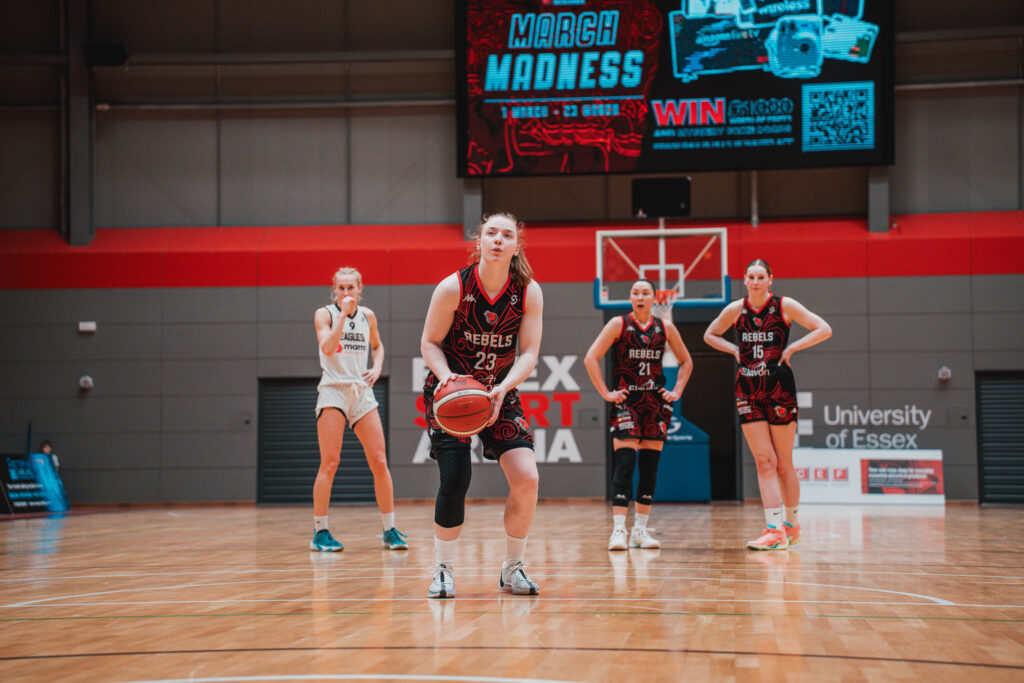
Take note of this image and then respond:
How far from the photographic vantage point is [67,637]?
3154 mm

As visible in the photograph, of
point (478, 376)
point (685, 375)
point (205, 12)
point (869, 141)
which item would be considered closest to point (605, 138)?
point (869, 141)

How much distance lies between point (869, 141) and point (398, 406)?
7.66 m

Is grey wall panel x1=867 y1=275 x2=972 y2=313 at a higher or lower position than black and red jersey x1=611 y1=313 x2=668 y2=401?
higher

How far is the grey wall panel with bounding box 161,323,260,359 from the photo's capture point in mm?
14078

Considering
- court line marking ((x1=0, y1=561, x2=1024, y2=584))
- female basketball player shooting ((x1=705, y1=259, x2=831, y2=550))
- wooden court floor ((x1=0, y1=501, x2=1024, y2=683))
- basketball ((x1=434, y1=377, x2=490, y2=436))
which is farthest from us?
female basketball player shooting ((x1=705, y1=259, x2=831, y2=550))

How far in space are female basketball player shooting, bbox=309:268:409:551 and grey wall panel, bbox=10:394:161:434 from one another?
884cm

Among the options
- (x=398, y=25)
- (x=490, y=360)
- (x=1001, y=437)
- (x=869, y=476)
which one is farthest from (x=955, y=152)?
(x=490, y=360)

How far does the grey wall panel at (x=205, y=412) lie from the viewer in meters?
14.0

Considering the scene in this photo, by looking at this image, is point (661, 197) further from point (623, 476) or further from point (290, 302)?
point (623, 476)

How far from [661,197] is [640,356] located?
7.45 meters

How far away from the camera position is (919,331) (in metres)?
13.3

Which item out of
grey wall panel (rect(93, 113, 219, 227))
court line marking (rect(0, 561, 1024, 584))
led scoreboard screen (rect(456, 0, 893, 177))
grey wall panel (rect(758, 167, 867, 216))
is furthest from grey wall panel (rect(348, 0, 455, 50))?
court line marking (rect(0, 561, 1024, 584))

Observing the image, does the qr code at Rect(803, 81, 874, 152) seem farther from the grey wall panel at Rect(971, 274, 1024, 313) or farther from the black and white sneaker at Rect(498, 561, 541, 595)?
the black and white sneaker at Rect(498, 561, 541, 595)

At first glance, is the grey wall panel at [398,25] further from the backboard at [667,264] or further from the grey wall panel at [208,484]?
the grey wall panel at [208,484]
